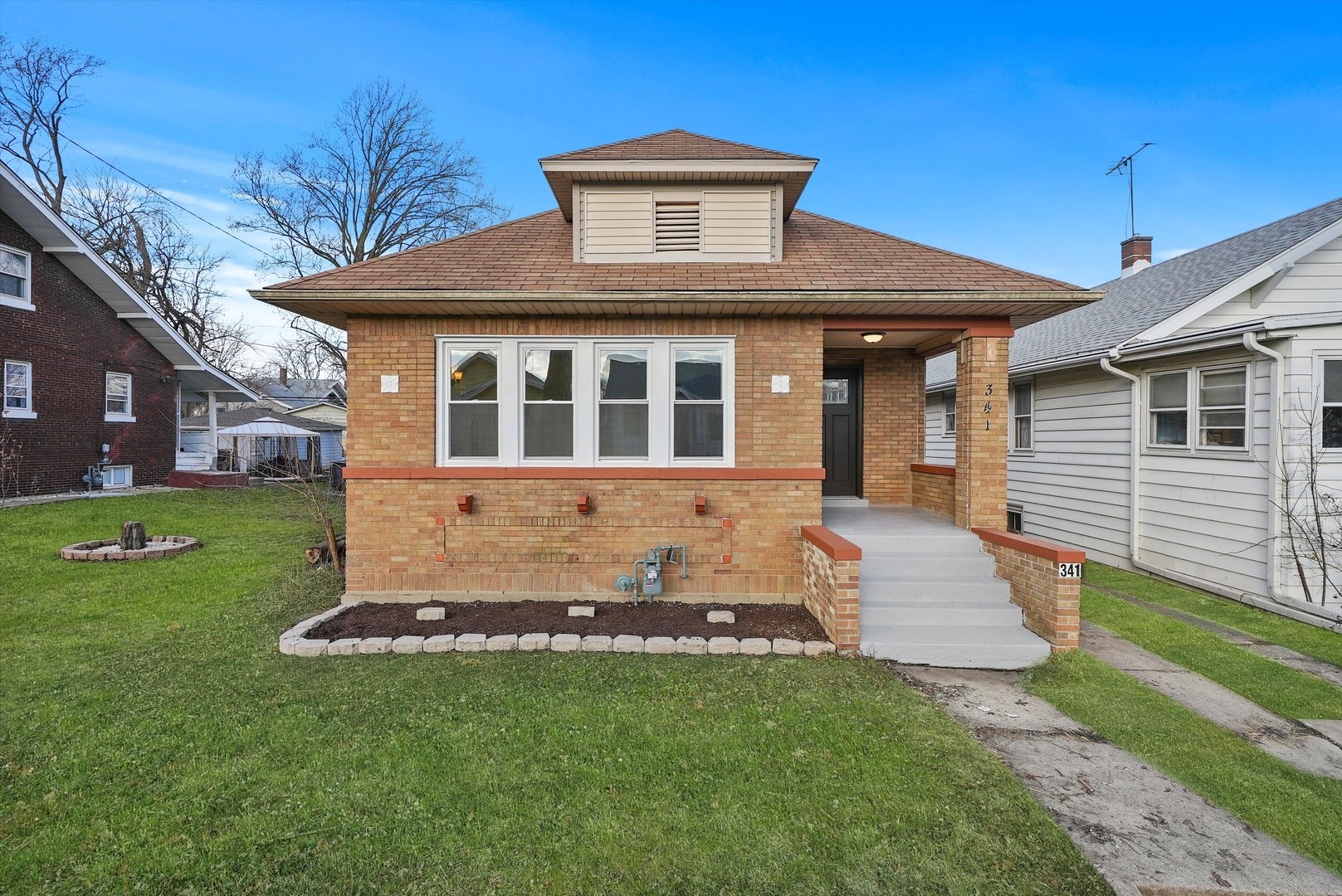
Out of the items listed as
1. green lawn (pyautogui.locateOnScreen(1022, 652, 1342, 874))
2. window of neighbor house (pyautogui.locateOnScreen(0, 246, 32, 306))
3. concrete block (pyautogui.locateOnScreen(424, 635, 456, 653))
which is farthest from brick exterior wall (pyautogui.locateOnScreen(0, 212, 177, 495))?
green lawn (pyautogui.locateOnScreen(1022, 652, 1342, 874))

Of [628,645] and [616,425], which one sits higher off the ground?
[616,425]

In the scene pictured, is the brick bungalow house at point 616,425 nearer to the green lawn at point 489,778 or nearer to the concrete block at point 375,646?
the concrete block at point 375,646

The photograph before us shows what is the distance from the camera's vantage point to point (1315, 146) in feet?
65.3

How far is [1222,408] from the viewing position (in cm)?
748

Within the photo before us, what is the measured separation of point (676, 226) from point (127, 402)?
1849cm

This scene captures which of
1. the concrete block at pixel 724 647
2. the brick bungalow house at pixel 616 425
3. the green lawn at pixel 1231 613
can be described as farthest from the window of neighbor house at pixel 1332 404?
the concrete block at pixel 724 647

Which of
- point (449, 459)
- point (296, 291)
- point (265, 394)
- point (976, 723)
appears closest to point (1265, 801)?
point (976, 723)

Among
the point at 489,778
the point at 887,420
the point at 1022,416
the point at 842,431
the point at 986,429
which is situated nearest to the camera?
the point at 489,778

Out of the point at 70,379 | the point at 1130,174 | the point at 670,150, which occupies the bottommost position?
the point at 70,379

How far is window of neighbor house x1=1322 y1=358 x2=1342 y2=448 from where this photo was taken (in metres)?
6.81

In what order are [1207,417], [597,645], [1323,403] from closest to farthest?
[597,645] → [1323,403] → [1207,417]

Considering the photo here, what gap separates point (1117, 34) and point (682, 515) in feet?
59.0

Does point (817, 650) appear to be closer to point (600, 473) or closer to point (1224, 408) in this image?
point (600, 473)

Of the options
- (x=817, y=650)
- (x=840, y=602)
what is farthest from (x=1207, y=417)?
(x=817, y=650)
